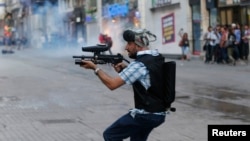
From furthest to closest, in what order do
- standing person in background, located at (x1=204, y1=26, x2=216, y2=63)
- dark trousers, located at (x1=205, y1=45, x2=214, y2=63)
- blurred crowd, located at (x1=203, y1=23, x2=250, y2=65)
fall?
dark trousers, located at (x1=205, y1=45, x2=214, y2=63), standing person in background, located at (x1=204, y1=26, x2=216, y2=63), blurred crowd, located at (x1=203, y1=23, x2=250, y2=65)

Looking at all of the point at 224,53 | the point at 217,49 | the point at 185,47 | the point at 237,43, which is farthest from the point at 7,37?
the point at 237,43

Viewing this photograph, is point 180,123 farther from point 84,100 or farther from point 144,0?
point 144,0

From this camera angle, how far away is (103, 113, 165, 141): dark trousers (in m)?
5.52

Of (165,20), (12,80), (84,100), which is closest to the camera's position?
(84,100)

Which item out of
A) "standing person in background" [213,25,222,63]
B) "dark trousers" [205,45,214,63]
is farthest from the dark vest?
"dark trousers" [205,45,214,63]

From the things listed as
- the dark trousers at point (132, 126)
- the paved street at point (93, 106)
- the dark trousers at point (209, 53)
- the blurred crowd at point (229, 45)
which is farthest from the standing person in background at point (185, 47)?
the dark trousers at point (132, 126)

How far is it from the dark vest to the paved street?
333cm

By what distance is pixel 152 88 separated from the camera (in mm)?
5500

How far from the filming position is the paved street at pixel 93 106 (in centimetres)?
938

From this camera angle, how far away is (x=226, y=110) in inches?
469

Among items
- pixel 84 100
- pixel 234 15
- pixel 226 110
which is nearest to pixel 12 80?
pixel 84 100

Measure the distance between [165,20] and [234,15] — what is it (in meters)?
7.31

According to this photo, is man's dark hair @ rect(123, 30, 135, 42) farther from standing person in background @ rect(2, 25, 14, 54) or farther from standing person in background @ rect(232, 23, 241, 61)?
standing person in background @ rect(2, 25, 14, 54)

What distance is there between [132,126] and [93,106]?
7192 mm
